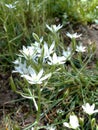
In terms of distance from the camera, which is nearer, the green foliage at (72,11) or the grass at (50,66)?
the grass at (50,66)

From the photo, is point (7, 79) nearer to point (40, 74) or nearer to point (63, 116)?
point (63, 116)

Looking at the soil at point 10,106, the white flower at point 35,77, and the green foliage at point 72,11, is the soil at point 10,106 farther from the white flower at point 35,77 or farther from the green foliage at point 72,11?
the green foliage at point 72,11

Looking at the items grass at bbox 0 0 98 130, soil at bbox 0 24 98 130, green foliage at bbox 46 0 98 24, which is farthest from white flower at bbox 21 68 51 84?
green foliage at bbox 46 0 98 24

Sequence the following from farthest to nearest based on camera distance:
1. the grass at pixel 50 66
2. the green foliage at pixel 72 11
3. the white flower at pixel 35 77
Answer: the green foliage at pixel 72 11
the grass at pixel 50 66
the white flower at pixel 35 77

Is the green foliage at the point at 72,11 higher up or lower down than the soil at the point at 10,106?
higher up

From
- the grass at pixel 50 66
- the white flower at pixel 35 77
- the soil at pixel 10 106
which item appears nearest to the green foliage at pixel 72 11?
the grass at pixel 50 66

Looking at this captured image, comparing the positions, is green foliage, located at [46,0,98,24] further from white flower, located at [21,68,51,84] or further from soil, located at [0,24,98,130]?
white flower, located at [21,68,51,84]

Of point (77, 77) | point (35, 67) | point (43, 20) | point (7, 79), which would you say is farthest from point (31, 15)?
point (35, 67)

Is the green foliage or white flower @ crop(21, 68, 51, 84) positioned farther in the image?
the green foliage
